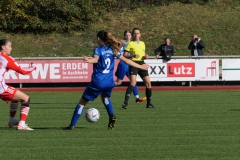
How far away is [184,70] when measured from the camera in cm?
2912

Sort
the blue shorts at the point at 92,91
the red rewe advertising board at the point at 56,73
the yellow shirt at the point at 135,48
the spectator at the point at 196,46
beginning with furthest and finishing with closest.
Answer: the spectator at the point at 196,46 < the red rewe advertising board at the point at 56,73 < the yellow shirt at the point at 135,48 < the blue shorts at the point at 92,91

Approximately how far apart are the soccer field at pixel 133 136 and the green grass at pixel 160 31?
24.0m

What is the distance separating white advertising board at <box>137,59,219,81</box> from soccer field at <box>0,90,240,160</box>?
1164 cm

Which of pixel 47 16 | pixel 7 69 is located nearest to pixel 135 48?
pixel 7 69

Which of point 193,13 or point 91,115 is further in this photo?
point 193,13

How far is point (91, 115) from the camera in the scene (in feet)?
41.8

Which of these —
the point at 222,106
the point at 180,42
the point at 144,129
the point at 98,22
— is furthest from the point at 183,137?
the point at 98,22

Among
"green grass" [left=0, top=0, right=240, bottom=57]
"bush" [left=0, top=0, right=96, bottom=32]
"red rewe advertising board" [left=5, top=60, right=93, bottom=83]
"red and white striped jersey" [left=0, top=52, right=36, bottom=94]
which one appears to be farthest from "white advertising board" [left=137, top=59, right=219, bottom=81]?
"red and white striped jersey" [left=0, top=52, right=36, bottom=94]

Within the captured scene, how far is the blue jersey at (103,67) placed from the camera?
12117mm

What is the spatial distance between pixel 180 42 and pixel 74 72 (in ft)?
46.1

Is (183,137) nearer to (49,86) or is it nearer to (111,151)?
(111,151)

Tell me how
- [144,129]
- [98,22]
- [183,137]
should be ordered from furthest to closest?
[98,22], [144,129], [183,137]

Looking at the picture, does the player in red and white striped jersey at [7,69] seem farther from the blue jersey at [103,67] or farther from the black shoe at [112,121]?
the black shoe at [112,121]

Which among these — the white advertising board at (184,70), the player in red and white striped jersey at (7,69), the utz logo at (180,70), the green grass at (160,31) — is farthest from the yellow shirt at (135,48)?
the green grass at (160,31)
